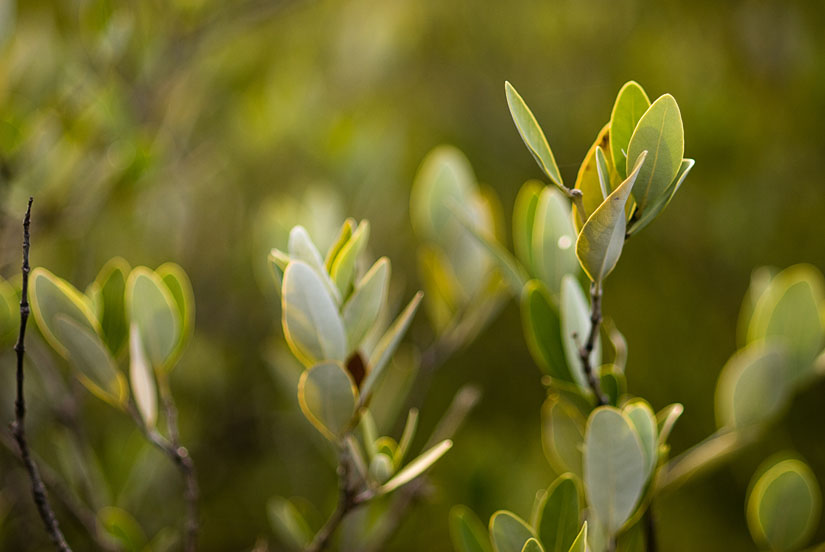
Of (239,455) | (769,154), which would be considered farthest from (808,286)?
(239,455)

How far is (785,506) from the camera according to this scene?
645 mm

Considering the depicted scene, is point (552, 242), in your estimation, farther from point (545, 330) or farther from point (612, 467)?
point (612, 467)

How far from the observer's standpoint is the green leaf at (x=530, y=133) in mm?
431

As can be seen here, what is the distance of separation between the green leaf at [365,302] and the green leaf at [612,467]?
167 mm

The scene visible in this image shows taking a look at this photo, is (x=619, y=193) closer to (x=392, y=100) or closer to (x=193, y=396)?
(x=193, y=396)

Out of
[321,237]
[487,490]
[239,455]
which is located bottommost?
[239,455]

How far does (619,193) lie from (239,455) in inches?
56.7

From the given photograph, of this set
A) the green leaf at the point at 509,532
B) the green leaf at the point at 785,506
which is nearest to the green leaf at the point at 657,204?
the green leaf at the point at 509,532

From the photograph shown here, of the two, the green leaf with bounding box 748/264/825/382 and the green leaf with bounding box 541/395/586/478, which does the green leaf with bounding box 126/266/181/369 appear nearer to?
the green leaf with bounding box 541/395/586/478

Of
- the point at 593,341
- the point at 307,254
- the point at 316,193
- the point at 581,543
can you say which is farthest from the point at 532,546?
the point at 316,193

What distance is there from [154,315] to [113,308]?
5 cm

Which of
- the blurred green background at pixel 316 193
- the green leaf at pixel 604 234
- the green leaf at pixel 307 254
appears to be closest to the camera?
the green leaf at pixel 604 234

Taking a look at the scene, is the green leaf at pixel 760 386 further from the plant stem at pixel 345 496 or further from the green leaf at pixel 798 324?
the plant stem at pixel 345 496

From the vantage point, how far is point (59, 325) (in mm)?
548
